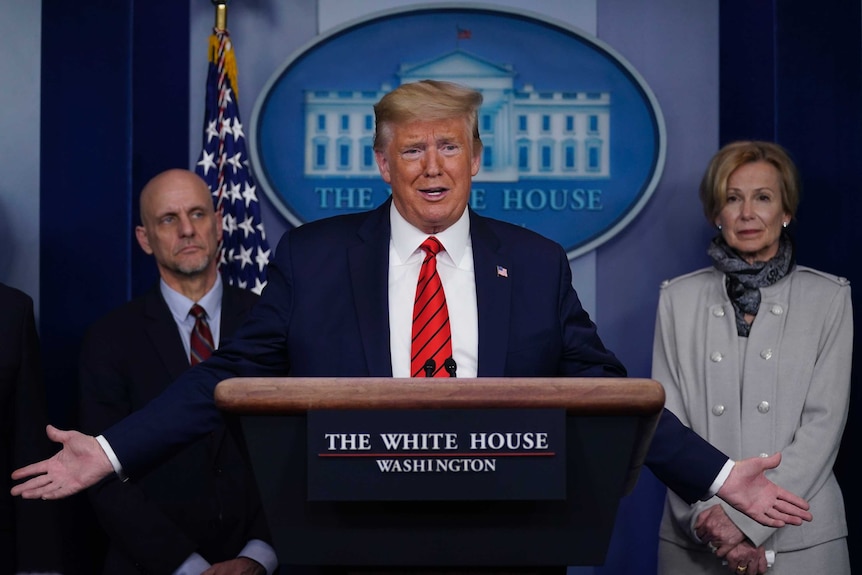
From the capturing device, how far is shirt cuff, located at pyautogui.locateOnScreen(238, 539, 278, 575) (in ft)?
10.3

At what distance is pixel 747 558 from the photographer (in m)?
3.07

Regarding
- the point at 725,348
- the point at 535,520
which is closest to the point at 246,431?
the point at 535,520

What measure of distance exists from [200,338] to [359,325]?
1.49 meters

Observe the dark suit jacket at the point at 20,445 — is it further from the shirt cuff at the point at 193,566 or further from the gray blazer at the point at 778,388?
the gray blazer at the point at 778,388

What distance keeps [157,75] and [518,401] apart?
2915 mm

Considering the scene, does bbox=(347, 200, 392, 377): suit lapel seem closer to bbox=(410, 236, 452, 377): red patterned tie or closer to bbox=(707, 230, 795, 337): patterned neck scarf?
bbox=(410, 236, 452, 377): red patterned tie

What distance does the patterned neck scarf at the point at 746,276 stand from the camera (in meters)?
3.38

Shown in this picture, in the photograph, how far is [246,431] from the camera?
60.2 inches

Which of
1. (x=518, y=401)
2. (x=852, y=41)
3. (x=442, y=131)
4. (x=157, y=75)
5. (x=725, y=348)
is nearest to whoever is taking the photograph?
(x=518, y=401)

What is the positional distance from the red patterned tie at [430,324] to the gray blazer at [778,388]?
1.40m

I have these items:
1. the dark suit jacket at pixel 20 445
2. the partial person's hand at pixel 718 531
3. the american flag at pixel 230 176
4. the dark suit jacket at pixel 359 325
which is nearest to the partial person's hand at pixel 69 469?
the dark suit jacket at pixel 359 325

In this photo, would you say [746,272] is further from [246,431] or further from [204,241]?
[246,431]

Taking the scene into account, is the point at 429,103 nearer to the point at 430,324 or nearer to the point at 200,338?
the point at 430,324

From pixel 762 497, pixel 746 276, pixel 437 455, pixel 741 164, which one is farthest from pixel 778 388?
pixel 437 455
